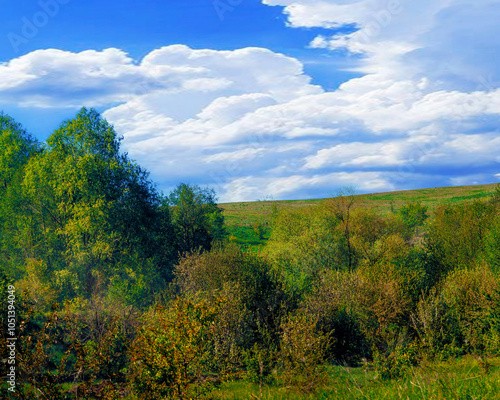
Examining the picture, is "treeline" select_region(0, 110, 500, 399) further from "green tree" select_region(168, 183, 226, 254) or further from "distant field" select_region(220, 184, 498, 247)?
"distant field" select_region(220, 184, 498, 247)

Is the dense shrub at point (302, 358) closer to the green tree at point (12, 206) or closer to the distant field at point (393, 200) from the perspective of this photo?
the green tree at point (12, 206)

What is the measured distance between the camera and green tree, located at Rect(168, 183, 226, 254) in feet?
193

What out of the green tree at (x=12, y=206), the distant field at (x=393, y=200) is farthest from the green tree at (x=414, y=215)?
the green tree at (x=12, y=206)

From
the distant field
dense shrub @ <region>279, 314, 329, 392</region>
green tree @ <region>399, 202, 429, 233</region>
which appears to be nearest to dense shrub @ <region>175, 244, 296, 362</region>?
dense shrub @ <region>279, 314, 329, 392</region>

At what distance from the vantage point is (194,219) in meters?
61.1

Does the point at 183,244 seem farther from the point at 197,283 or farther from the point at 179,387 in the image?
the point at 179,387

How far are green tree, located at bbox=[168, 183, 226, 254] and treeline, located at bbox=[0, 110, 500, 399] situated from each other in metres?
0.19

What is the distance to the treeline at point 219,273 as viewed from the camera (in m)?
27.0

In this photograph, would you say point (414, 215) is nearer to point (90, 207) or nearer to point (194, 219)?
point (194, 219)

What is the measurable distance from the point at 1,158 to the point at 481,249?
5447 cm

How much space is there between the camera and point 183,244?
58219 millimetres

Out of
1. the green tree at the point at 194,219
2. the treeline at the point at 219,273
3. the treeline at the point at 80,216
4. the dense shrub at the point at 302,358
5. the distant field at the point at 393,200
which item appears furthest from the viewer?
the distant field at the point at 393,200

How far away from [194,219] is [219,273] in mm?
24055

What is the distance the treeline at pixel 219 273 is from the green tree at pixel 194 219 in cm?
19
